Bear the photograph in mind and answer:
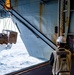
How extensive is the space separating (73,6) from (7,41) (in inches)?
147

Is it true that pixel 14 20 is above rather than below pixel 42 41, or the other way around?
above

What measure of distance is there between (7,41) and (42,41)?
3062 mm

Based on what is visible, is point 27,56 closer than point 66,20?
No

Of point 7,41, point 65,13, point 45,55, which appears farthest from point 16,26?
point 7,41

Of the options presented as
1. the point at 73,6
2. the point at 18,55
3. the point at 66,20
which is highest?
the point at 73,6

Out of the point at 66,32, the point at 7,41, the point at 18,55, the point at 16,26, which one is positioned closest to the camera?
the point at 7,41

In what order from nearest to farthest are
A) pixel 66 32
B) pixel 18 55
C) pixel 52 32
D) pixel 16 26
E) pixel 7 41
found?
pixel 7 41 → pixel 66 32 → pixel 52 32 → pixel 16 26 → pixel 18 55

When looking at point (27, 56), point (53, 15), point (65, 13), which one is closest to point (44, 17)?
point (53, 15)

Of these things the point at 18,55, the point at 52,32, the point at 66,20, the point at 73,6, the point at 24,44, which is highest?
the point at 73,6

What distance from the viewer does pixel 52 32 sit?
28.2ft

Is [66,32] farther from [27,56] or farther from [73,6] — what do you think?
[27,56]

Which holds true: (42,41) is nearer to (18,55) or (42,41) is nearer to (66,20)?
(66,20)

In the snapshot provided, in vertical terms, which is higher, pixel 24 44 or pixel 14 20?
pixel 14 20

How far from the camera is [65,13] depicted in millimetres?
8156
